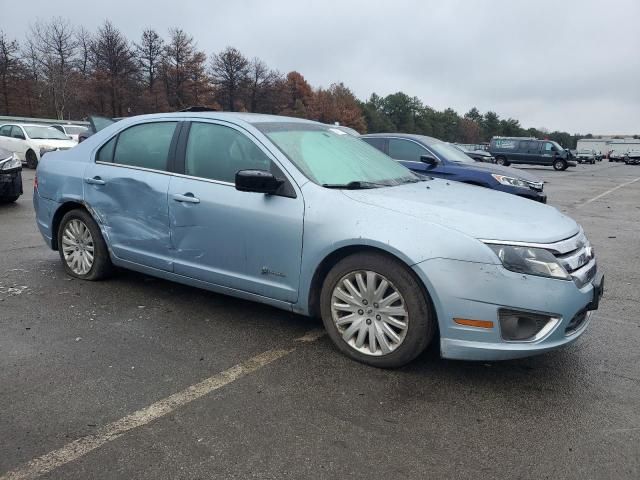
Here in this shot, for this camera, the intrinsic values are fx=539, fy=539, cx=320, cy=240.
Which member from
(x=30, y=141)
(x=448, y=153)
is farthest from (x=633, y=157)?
(x=30, y=141)

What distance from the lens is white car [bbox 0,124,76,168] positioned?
59.6ft

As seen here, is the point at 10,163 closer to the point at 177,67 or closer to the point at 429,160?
the point at 429,160

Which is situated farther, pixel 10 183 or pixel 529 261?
pixel 10 183

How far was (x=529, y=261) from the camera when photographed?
9.88 ft

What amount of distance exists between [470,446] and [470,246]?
106 centimetres

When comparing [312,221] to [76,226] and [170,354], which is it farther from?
[76,226]

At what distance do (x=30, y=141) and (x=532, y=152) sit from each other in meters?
29.3

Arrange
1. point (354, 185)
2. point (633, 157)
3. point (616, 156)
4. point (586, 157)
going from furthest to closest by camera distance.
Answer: point (616, 156) → point (633, 157) → point (586, 157) → point (354, 185)

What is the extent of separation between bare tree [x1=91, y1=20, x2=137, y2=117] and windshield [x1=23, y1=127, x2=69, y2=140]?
4115 centimetres

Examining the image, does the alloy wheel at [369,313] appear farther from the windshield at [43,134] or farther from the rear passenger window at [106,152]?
the windshield at [43,134]

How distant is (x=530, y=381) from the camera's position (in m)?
3.28

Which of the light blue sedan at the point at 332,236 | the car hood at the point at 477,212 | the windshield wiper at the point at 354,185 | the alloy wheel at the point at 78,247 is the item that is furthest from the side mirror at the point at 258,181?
the alloy wheel at the point at 78,247

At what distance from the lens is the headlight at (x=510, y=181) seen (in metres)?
9.42

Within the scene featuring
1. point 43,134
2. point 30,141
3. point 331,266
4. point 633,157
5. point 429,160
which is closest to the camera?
point 331,266
